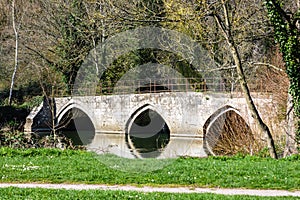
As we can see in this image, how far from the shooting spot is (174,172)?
8.84m

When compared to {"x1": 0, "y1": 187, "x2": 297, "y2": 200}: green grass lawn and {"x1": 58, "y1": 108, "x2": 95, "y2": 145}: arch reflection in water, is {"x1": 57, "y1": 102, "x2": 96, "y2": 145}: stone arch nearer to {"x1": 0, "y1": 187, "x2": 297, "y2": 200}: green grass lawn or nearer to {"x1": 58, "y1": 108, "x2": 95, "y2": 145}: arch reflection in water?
{"x1": 58, "y1": 108, "x2": 95, "y2": 145}: arch reflection in water

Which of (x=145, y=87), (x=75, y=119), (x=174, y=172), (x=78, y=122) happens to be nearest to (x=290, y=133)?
(x=174, y=172)

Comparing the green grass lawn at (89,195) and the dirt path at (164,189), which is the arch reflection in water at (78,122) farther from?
the green grass lawn at (89,195)

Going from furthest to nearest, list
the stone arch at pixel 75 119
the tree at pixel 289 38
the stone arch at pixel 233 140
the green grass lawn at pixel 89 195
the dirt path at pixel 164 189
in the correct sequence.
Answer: the stone arch at pixel 75 119 → the stone arch at pixel 233 140 → the tree at pixel 289 38 → the dirt path at pixel 164 189 → the green grass lawn at pixel 89 195

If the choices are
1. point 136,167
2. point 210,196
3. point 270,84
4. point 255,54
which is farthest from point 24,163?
point 255,54

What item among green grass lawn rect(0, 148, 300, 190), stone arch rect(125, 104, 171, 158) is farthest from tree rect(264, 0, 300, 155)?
stone arch rect(125, 104, 171, 158)

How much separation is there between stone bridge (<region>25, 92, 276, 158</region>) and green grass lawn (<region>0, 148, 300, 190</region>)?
744cm

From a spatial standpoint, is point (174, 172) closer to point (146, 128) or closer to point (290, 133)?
point (290, 133)

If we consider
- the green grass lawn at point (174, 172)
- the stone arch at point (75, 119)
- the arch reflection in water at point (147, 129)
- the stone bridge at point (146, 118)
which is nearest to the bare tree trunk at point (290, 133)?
the green grass lawn at point (174, 172)

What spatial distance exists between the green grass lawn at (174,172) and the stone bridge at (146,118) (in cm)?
744

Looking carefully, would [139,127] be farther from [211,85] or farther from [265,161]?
[265,161]

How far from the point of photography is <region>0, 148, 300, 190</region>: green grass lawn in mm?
8023

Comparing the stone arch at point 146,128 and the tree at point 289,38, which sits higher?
the tree at point 289,38

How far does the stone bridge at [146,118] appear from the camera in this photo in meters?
20.5
